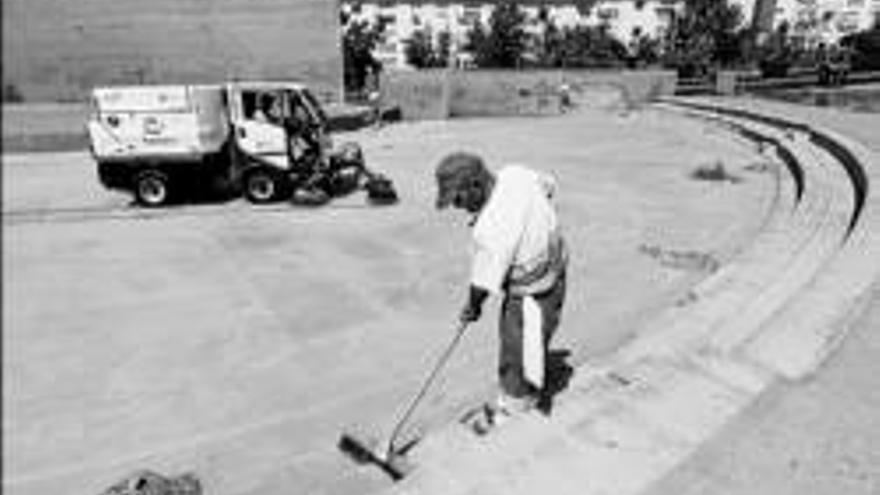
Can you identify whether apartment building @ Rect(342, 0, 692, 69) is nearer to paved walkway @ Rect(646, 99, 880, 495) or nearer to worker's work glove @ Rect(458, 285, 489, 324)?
paved walkway @ Rect(646, 99, 880, 495)

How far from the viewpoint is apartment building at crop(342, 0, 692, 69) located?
100812mm

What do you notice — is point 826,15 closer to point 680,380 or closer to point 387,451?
point 680,380

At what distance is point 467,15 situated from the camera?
107 m

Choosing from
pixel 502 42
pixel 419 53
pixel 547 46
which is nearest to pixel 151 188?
pixel 502 42

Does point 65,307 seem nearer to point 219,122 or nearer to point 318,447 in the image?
point 318,447

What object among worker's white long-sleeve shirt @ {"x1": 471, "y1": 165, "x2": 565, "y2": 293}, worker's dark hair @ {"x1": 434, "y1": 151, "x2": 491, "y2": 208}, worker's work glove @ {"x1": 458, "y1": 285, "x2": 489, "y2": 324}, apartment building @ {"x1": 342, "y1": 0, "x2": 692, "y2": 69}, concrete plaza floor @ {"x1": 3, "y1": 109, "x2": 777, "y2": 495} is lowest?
concrete plaza floor @ {"x1": 3, "y1": 109, "x2": 777, "y2": 495}

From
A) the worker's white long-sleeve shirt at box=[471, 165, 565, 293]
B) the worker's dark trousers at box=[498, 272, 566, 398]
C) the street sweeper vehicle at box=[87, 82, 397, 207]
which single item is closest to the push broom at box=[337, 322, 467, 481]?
the worker's dark trousers at box=[498, 272, 566, 398]

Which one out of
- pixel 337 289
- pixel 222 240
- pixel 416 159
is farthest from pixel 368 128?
pixel 337 289

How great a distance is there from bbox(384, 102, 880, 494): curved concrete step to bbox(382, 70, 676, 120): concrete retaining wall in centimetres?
2267

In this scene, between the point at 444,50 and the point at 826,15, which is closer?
the point at 826,15

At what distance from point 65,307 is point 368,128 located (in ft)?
64.3

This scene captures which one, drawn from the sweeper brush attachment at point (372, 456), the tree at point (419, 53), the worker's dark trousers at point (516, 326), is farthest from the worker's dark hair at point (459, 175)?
the tree at point (419, 53)

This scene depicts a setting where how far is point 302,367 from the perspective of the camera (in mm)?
7926

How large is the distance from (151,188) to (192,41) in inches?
842
